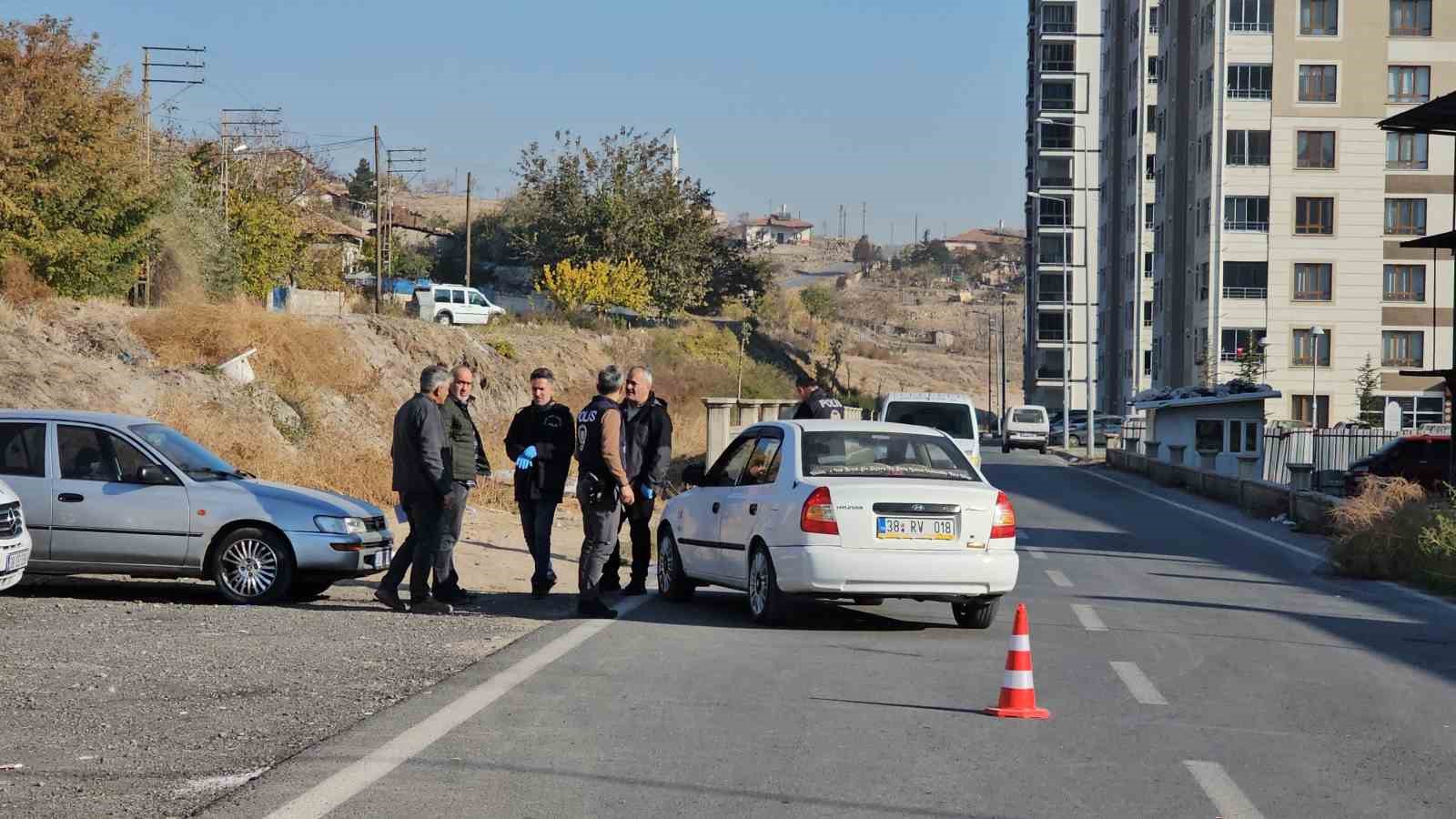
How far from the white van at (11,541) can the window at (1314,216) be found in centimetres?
6810

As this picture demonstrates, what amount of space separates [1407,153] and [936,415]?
53.8m

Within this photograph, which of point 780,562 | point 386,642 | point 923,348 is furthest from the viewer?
point 923,348

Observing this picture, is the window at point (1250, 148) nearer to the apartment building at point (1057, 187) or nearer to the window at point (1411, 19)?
the window at point (1411, 19)

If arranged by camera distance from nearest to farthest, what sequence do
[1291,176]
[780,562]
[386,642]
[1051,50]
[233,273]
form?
1. [386,642]
2. [780,562]
3. [233,273]
4. [1291,176]
5. [1051,50]

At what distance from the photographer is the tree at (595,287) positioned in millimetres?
77875

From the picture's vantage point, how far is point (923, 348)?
15050 cm

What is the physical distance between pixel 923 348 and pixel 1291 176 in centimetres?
7798

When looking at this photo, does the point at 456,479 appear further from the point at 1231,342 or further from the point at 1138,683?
the point at 1231,342

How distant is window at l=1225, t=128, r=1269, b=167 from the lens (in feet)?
239

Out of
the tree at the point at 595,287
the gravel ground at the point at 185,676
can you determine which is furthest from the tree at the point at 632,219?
the gravel ground at the point at 185,676

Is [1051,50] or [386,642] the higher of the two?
[1051,50]

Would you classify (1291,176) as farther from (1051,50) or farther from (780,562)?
(780,562)

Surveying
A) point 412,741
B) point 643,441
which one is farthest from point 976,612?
point 412,741

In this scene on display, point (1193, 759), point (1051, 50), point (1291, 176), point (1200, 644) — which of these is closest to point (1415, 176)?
point (1291, 176)
